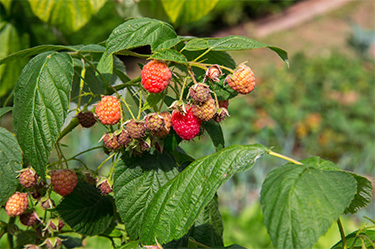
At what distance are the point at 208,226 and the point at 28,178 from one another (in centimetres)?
28

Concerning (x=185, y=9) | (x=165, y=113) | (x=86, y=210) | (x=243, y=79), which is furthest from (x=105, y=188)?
(x=185, y=9)

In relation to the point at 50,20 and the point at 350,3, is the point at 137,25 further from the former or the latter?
the point at 350,3

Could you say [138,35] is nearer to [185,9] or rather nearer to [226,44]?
[226,44]

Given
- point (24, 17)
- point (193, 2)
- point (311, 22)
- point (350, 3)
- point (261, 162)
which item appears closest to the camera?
point (193, 2)

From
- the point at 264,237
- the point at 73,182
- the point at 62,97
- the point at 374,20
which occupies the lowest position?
the point at 374,20

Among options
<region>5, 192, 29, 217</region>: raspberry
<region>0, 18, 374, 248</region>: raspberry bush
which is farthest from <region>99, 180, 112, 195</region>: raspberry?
<region>5, 192, 29, 217</region>: raspberry

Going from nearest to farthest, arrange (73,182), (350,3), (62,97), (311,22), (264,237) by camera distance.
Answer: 1. (62,97)
2. (73,182)
3. (264,237)
4. (311,22)
5. (350,3)

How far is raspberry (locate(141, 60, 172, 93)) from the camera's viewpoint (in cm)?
58

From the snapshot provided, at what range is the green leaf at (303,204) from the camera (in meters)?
0.47

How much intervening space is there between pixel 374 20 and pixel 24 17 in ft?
20.0

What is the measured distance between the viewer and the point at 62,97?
0.59m

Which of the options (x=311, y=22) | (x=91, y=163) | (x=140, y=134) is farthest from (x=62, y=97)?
(x=311, y=22)

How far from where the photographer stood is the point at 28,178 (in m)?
0.69

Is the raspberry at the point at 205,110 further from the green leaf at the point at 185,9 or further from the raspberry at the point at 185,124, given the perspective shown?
the green leaf at the point at 185,9
